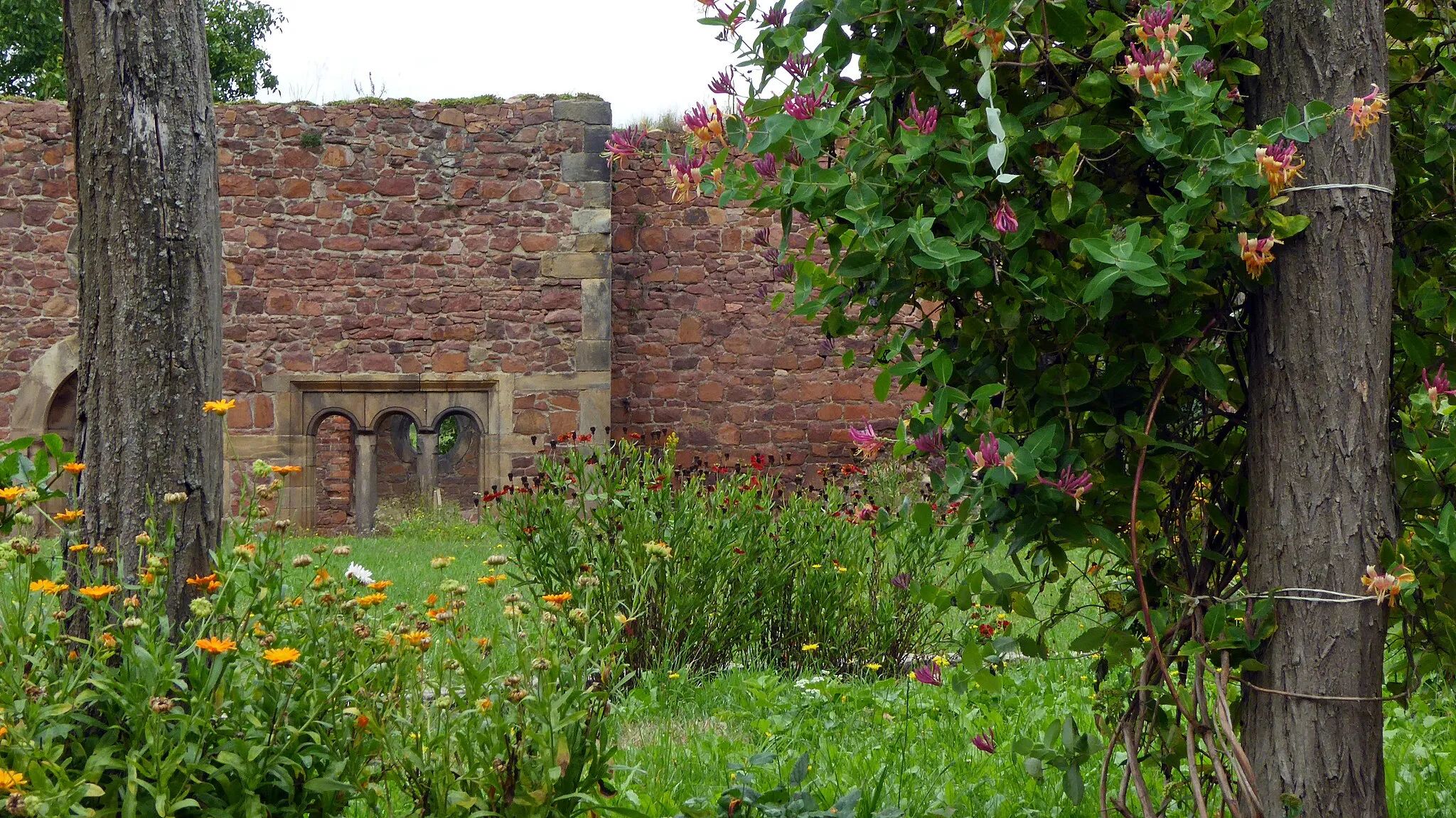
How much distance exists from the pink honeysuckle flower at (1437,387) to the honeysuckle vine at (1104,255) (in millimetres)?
13

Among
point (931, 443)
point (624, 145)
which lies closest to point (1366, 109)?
point (931, 443)

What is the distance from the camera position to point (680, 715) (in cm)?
368

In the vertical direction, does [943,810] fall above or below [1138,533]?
below

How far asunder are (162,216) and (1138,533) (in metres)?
2.09

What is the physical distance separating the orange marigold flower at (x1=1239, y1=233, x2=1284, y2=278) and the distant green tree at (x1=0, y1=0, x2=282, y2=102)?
16.1 m

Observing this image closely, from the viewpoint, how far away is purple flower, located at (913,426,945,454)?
5.82ft

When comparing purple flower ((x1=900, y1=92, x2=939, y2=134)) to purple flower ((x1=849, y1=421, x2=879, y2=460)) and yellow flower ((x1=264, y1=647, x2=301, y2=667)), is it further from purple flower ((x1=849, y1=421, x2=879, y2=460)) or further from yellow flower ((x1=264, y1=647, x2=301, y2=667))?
yellow flower ((x1=264, y1=647, x2=301, y2=667))

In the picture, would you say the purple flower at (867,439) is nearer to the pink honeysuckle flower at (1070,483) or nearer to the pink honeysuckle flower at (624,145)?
the pink honeysuckle flower at (1070,483)

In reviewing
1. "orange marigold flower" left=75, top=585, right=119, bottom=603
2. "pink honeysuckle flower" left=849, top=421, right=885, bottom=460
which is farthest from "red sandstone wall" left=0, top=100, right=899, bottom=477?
"pink honeysuckle flower" left=849, top=421, right=885, bottom=460

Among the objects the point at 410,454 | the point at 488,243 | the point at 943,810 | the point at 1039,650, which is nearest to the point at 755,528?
the point at 943,810

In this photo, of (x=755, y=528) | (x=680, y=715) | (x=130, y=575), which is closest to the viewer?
(x=130, y=575)

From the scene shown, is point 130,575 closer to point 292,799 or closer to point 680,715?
point 292,799

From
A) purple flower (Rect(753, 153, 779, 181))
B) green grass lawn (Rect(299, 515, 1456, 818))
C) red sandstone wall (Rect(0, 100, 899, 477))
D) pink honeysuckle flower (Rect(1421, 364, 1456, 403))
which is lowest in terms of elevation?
green grass lawn (Rect(299, 515, 1456, 818))

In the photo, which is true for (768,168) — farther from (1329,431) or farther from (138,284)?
(138,284)
